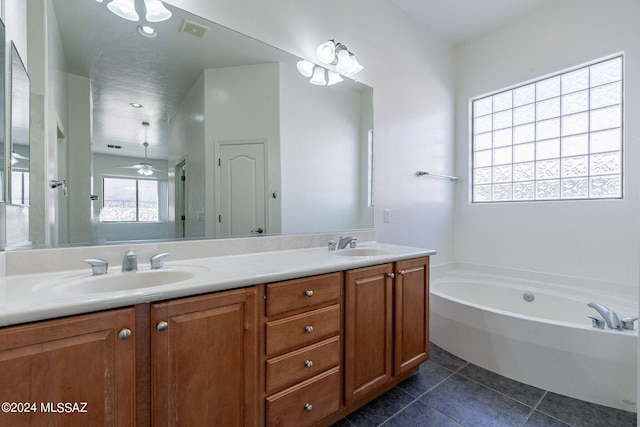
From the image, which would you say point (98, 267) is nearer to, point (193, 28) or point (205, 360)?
point (205, 360)

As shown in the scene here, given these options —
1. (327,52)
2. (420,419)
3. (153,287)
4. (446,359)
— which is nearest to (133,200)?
(153,287)

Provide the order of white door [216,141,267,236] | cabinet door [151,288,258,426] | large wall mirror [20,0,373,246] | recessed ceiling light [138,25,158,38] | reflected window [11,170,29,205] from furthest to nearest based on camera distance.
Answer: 1. white door [216,141,267,236]
2. recessed ceiling light [138,25,158,38]
3. large wall mirror [20,0,373,246]
4. reflected window [11,170,29,205]
5. cabinet door [151,288,258,426]

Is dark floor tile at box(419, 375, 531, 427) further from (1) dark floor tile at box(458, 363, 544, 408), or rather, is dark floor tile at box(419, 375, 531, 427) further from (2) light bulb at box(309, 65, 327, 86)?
(2) light bulb at box(309, 65, 327, 86)

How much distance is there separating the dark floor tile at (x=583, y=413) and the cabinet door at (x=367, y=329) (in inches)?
35.5

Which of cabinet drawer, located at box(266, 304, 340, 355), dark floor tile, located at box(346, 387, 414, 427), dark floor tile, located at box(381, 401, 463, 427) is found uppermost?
cabinet drawer, located at box(266, 304, 340, 355)

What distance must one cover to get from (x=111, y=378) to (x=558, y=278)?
3.10 metres

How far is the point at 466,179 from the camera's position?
304 centimetres

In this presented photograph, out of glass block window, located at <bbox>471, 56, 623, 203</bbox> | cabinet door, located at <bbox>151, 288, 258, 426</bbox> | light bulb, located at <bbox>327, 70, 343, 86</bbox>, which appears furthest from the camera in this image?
glass block window, located at <bbox>471, 56, 623, 203</bbox>

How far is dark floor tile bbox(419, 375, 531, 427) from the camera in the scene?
1.46 metres

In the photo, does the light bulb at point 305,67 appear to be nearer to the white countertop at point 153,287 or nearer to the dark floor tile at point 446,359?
the white countertop at point 153,287

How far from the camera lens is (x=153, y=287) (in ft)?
2.95

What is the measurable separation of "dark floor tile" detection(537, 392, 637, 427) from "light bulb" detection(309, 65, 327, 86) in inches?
94.9

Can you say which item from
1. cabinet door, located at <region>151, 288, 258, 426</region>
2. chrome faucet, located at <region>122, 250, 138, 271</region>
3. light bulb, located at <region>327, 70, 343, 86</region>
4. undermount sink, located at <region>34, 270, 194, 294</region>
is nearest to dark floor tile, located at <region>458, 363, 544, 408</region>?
cabinet door, located at <region>151, 288, 258, 426</region>

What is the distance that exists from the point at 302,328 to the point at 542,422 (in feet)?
4.48
